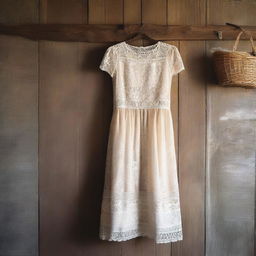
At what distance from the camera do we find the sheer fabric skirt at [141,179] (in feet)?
4.07

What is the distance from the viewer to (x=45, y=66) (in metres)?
1.40

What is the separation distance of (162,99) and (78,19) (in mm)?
678

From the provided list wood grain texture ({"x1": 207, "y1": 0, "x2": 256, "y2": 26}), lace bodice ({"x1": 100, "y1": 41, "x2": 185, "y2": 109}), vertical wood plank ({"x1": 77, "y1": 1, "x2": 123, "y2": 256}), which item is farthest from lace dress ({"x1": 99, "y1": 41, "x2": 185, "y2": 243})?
wood grain texture ({"x1": 207, "y1": 0, "x2": 256, "y2": 26})

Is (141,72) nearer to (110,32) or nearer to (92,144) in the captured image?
(110,32)

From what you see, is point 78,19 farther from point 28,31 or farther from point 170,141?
point 170,141

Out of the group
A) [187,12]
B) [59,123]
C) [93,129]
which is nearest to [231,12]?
[187,12]

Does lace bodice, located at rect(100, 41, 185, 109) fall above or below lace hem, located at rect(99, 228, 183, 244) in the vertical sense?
above

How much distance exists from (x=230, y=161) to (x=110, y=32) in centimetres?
101

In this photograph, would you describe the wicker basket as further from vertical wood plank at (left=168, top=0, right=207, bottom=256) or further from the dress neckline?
the dress neckline

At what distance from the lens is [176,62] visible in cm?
132

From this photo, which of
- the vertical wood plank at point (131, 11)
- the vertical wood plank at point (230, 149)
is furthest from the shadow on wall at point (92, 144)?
the vertical wood plank at point (230, 149)

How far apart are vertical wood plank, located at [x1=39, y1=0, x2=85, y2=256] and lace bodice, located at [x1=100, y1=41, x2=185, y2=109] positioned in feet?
0.78

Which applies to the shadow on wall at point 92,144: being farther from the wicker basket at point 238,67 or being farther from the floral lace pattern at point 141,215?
the wicker basket at point 238,67

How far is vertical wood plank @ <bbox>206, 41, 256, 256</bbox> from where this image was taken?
1.41 m
